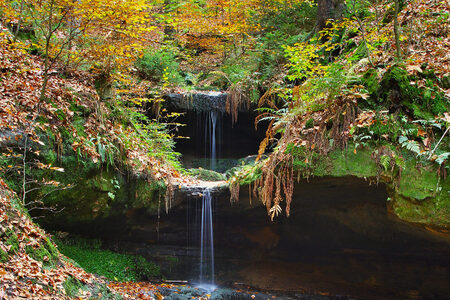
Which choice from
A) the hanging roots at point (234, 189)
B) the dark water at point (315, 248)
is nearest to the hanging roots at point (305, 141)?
A: the hanging roots at point (234, 189)

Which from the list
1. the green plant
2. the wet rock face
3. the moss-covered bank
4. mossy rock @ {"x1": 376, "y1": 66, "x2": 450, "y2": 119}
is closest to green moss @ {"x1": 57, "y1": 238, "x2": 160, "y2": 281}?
the moss-covered bank

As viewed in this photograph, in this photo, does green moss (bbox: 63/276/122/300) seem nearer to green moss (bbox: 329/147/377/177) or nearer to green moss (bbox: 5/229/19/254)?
green moss (bbox: 5/229/19/254)

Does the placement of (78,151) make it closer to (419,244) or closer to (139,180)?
(139,180)

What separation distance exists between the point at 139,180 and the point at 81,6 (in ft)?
11.7

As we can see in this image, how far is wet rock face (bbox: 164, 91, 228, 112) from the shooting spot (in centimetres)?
1123

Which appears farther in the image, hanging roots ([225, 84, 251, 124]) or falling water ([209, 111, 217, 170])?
falling water ([209, 111, 217, 170])

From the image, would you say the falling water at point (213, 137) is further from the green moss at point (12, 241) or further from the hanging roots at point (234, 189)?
the green moss at point (12, 241)

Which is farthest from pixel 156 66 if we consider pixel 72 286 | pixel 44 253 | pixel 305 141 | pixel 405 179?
pixel 405 179

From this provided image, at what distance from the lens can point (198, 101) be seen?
1126cm

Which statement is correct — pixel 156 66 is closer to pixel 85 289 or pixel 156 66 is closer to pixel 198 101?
pixel 198 101

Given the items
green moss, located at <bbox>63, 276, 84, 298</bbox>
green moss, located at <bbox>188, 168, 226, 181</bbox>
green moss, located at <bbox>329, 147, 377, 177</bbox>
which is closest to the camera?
green moss, located at <bbox>63, 276, 84, 298</bbox>

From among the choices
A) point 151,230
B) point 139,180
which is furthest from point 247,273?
point 139,180

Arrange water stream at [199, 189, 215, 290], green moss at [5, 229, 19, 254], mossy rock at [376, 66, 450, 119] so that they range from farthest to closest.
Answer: water stream at [199, 189, 215, 290], mossy rock at [376, 66, 450, 119], green moss at [5, 229, 19, 254]

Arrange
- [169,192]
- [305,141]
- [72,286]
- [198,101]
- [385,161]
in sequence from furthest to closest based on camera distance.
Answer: [198,101] < [169,192] < [305,141] < [385,161] < [72,286]
